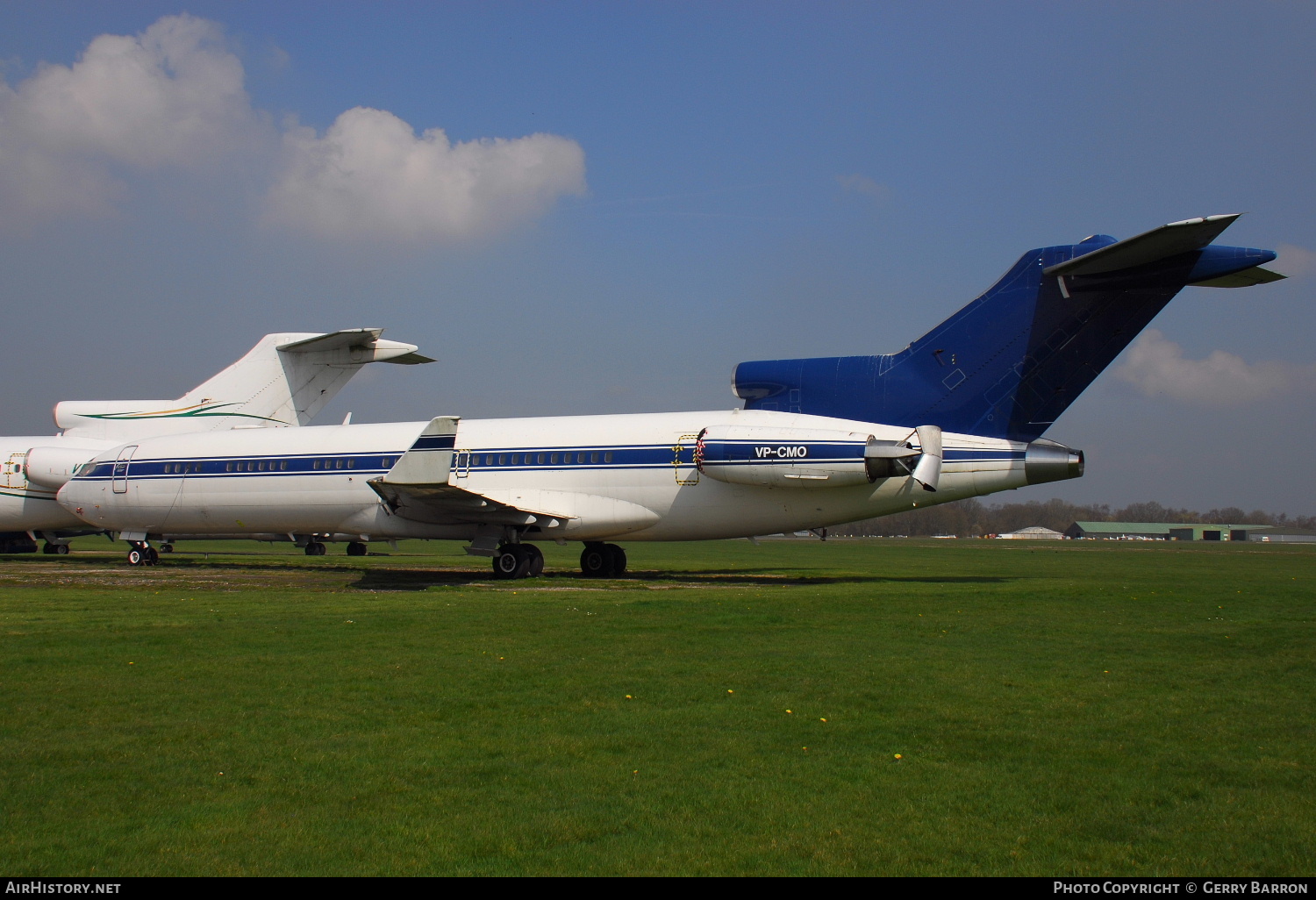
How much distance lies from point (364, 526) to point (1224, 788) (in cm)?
2216

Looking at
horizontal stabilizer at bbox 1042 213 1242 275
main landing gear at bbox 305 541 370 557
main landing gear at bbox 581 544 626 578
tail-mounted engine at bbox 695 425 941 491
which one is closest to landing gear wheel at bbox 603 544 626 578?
main landing gear at bbox 581 544 626 578

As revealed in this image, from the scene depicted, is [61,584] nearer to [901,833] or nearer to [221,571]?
[221,571]

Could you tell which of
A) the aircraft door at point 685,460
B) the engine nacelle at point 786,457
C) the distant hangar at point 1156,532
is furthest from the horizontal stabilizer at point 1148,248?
the distant hangar at point 1156,532

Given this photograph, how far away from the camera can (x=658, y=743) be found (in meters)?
6.57

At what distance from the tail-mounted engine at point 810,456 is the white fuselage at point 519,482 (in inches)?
14.1

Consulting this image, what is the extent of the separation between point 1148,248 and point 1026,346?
116 inches

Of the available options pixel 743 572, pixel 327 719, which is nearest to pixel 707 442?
pixel 743 572

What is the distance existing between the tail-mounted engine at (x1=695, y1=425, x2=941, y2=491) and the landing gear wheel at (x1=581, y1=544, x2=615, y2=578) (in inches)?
173

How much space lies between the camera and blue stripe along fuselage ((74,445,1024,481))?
65.6ft

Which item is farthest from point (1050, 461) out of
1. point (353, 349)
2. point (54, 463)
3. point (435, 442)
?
point (54, 463)

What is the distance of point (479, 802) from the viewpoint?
17.4 ft

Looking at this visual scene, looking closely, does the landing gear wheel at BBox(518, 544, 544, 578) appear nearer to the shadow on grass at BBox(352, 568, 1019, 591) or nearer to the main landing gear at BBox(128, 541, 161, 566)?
the shadow on grass at BBox(352, 568, 1019, 591)

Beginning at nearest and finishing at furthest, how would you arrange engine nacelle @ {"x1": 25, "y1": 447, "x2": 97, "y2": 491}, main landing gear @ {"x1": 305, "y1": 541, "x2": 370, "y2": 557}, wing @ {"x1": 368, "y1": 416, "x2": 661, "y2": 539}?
wing @ {"x1": 368, "y1": 416, "x2": 661, "y2": 539} < engine nacelle @ {"x1": 25, "y1": 447, "x2": 97, "y2": 491} < main landing gear @ {"x1": 305, "y1": 541, "x2": 370, "y2": 557}

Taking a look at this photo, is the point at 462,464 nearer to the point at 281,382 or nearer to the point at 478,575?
the point at 478,575
